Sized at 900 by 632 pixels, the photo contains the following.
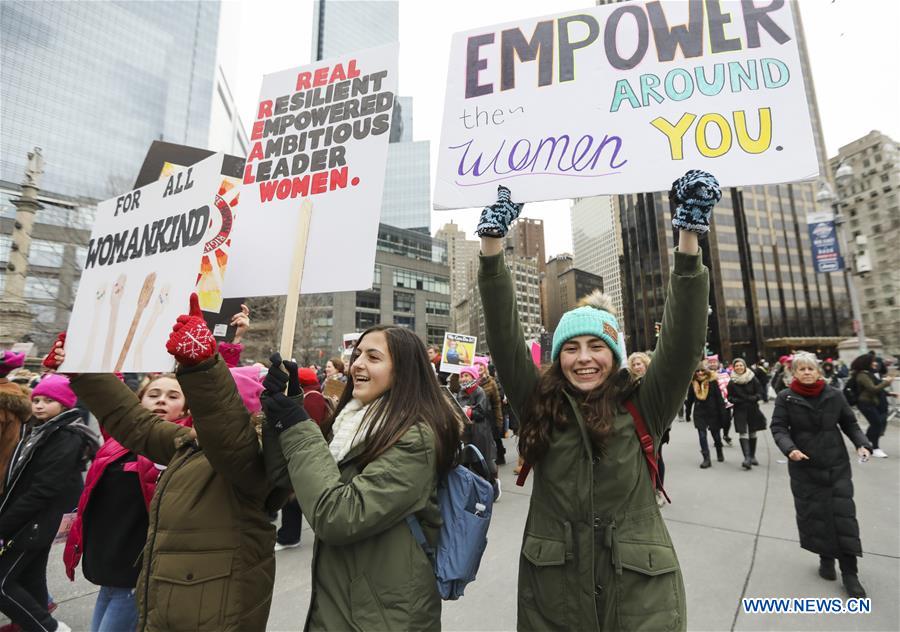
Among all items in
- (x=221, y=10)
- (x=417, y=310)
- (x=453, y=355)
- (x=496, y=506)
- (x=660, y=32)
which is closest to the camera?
(x=660, y=32)

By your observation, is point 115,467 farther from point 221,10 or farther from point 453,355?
point 221,10

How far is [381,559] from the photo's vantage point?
1.47m

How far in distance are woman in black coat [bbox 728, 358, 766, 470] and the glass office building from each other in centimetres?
4428

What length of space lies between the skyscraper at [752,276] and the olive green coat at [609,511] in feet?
221

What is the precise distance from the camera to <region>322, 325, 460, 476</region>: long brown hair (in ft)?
5.14

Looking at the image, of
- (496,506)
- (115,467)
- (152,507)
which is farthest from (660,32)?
(496,506)

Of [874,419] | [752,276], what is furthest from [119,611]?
[752,276]

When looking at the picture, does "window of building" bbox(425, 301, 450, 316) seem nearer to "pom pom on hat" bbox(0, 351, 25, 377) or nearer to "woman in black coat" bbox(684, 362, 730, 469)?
"woman in black coat" bbox(684, 362, 730, 469)

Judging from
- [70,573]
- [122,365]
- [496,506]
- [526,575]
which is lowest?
[496,506]

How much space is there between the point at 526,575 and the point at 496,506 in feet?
14.1

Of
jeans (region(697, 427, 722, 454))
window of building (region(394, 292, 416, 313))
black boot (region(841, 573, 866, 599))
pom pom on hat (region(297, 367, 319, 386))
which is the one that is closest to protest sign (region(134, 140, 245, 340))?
pom pom on hat (region(297, 367, 319, 386))

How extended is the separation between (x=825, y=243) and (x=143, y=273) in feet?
50.5

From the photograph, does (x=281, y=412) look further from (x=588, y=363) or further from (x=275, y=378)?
(x=588, y=363)

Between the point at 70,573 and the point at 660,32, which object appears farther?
the point at 70,573
